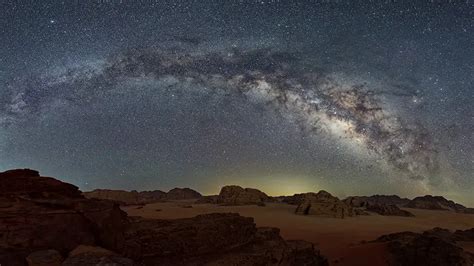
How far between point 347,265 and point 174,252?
325 inches

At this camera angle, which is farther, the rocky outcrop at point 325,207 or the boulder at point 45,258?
the rocky outcrop at point 325,207

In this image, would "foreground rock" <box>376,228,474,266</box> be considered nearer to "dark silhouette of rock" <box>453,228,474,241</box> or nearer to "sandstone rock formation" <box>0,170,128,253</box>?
"dark silhouette of rock" <box>453,228,474,241</box>

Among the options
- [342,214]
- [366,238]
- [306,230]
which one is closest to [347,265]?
[366,238]

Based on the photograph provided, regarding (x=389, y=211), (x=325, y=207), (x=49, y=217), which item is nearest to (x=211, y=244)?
(x=49, y=217)

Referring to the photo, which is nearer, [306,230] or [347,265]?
[347,265]

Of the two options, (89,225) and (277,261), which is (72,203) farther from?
(277,261)

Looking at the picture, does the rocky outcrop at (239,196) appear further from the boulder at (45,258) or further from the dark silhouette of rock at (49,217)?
the boulder at (45,258)

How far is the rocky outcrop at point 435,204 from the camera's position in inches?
2221

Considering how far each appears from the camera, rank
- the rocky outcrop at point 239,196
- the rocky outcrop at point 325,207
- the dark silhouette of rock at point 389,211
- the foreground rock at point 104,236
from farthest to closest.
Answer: the rocky outcrop at point 239,196 → the dark silhouette of rock at point 389,211 → the rocky outcrop at point 325,207 → the foreground rock at point 104,236

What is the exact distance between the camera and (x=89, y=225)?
370 inches

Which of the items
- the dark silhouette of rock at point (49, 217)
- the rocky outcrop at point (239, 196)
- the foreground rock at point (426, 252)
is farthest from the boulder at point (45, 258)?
the rocky outcrop at point (239, 196)

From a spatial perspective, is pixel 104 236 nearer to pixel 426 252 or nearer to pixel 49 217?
pixel 49 217

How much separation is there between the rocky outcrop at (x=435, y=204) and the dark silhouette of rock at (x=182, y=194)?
39.2 m

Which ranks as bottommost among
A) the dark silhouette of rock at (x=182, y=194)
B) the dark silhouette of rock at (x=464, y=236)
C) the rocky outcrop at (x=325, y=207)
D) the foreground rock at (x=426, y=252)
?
the foreground rock at (x=426, y=252)
